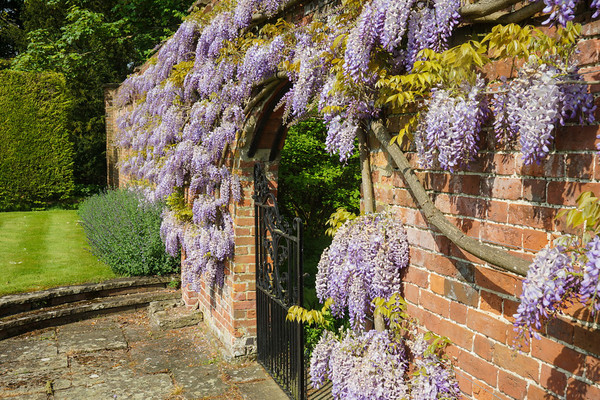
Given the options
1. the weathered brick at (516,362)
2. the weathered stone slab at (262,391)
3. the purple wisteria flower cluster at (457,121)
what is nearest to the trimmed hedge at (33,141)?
the weathered stone slab at (262,391)

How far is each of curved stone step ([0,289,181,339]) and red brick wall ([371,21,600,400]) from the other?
5375 millimetres

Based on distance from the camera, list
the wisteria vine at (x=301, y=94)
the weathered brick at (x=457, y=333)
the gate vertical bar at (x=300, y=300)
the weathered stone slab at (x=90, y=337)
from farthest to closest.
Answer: the weathered stone slab at (x=90, y=337)
the gate vertical bar at (x=300, y=300)
the weathered brick at (x=457, y=333)
the wisteria vine at (x=301, y=94)

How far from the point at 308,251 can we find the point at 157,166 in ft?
9.15

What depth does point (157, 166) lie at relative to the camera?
712cm

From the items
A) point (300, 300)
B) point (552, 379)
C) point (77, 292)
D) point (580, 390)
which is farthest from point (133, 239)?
point (580, 390)

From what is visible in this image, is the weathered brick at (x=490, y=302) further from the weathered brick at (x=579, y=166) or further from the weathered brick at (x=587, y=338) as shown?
the weathered brick at (x=579, y=166)

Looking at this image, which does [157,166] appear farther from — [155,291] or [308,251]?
[308,251]

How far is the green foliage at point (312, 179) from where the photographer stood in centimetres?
797

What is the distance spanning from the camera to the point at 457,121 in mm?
1971

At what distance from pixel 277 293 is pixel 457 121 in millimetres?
3240

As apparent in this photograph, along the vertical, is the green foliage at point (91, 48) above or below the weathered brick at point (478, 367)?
above

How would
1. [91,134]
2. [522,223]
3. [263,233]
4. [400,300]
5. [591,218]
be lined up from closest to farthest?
[591,218] → [522,223] → [400,300] → [263,233] → [91,134]

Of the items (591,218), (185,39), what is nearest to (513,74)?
(591,218)

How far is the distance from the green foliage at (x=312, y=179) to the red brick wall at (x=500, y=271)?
17.4 ft
